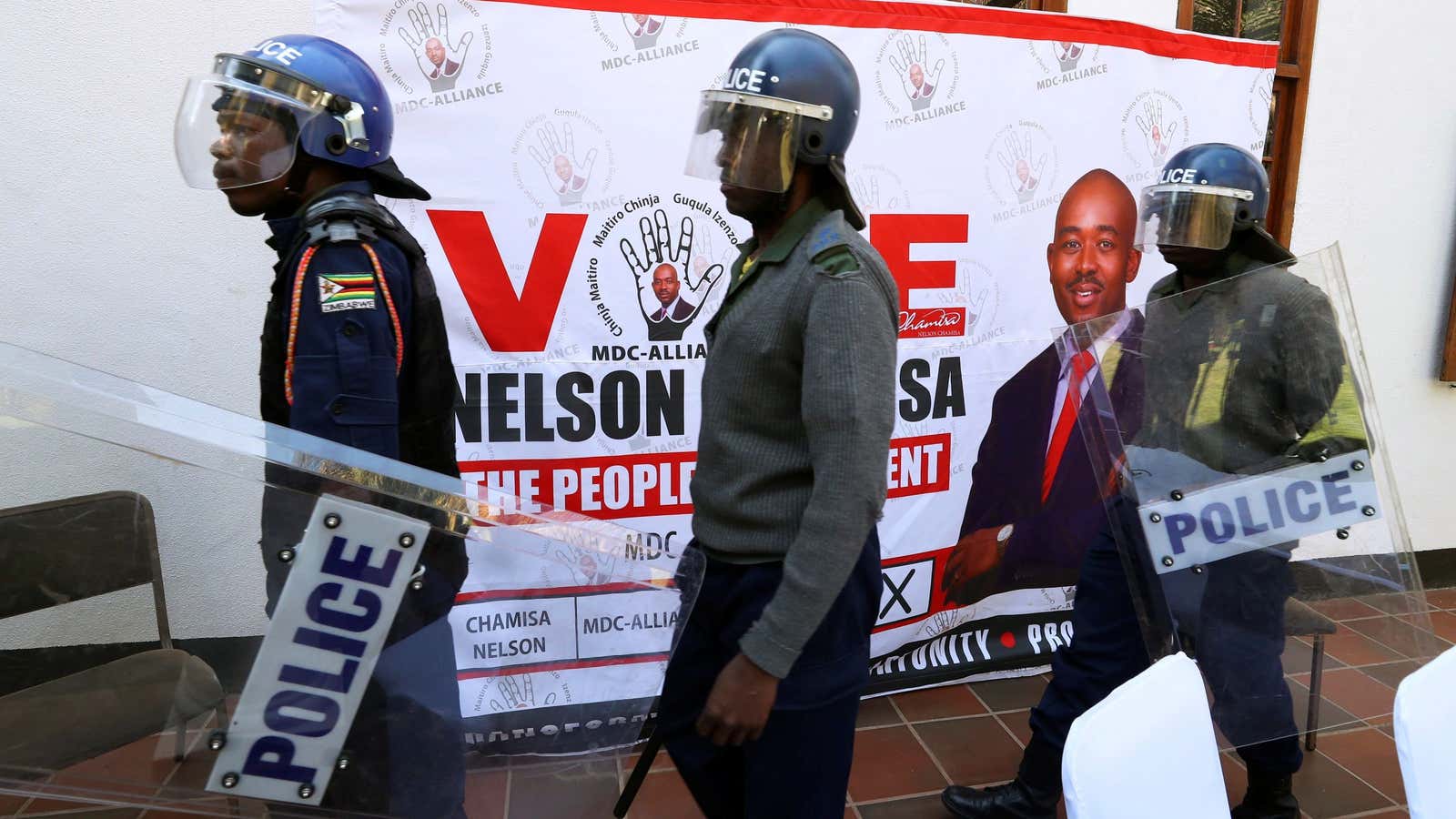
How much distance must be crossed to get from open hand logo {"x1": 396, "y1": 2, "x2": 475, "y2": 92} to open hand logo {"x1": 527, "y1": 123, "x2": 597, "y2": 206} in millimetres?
289

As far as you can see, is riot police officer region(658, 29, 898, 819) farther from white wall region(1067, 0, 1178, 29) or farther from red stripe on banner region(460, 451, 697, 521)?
white wall region(1067, 0, 1178, 29)

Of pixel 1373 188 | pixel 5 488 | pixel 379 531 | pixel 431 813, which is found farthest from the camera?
pixel 1373 188

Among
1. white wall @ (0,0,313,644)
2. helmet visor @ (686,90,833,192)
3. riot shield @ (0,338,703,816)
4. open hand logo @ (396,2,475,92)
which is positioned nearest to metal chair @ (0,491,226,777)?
riot shield @ (0,338,703,816)

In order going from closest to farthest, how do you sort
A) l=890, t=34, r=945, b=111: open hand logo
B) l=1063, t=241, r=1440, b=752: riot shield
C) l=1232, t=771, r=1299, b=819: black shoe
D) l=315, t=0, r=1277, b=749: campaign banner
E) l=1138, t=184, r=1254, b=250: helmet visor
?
1. l=1063, t=241, r=1440, b=752: riot shield
2. l=1138, t=184, r=1254, b=250: helmet visor
3. l=1232, t=771, r=1299, b=819: black shoe
4. l=315, t=0, r=1277, b=749: campaign banner
5. l=890, t=34, r=945, b=111: open hand logo

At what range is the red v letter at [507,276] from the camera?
277 centimetres

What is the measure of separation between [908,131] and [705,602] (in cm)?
208

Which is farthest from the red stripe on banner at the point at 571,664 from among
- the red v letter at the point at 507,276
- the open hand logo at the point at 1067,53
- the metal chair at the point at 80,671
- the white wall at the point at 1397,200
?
the white wall at the point at 1397,200

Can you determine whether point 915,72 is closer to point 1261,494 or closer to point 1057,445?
point 1057,445

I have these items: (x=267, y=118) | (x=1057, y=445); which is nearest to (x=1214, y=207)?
(x=1057, y=445)

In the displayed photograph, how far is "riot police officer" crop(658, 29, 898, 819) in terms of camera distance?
1.45m

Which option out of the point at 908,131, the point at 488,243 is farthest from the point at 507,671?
the point at 908,131

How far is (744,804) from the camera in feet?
5.79

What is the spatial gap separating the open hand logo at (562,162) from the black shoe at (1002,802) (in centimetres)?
209

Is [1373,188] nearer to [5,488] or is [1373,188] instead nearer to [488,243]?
[488,243]
